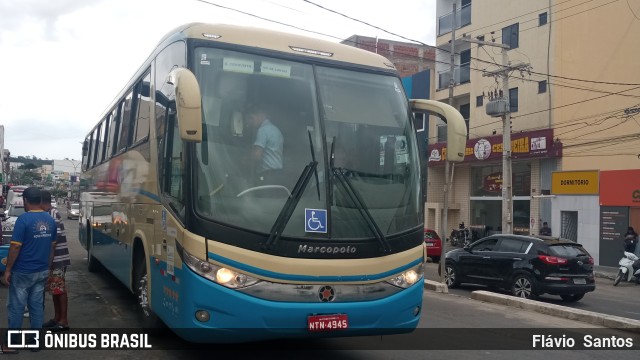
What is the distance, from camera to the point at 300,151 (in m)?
5.86

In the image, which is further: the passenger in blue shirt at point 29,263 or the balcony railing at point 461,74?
the balcony railing at point 461,74

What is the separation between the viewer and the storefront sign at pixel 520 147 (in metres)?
27.8

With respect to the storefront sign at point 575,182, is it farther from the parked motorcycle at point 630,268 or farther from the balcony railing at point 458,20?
the balcony railing at point 458,20

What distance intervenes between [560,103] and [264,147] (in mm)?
25151

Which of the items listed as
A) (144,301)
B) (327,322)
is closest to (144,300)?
(144,301)

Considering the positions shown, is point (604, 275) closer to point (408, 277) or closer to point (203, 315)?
point (408, 277)

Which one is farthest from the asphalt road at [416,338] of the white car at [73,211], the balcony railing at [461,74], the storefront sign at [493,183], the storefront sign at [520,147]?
the white car at [73,211]

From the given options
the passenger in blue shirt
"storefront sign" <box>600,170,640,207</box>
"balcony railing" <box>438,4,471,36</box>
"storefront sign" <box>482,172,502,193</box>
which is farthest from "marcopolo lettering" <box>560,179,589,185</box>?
the passenger in blue shirt

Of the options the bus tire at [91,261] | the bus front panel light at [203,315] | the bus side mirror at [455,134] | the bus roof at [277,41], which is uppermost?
the bus roof at [277,41]

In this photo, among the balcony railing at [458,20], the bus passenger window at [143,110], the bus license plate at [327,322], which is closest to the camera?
the bus license plate at [327,322]

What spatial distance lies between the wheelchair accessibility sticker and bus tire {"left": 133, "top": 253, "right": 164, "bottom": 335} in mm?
2574

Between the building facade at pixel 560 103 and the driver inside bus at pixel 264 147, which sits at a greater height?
the building facade at pixel 560 103

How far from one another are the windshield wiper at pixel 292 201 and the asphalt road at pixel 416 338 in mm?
2086

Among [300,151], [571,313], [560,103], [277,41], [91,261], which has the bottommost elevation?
[571,313]
